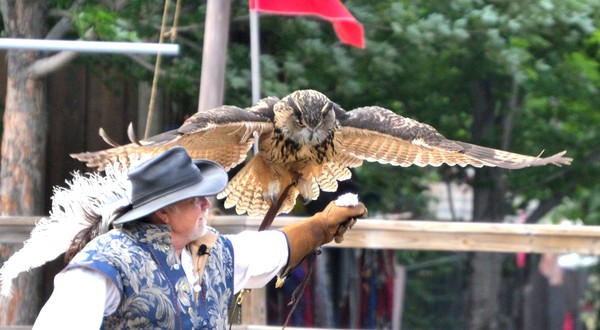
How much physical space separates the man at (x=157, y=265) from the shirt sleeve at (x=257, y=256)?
46mm

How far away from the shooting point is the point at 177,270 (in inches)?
96.3

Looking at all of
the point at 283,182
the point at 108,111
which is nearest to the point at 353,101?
the point at 108,111

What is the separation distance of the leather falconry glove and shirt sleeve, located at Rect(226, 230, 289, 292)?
0.02 metres

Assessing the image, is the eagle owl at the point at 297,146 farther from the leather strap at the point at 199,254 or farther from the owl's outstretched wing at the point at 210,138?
the leather strap at the point at 199,254

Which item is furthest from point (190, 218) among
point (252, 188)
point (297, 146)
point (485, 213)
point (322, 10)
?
point (485, 213)

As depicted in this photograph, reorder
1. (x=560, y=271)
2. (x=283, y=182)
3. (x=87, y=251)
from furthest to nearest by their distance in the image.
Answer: (x=560, y=271) < (x=283, y=182) < (x=87, y=251)

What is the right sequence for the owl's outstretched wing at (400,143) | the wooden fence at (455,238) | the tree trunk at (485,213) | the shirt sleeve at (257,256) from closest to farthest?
the shirt sleeve at (257,256)
the owl's outstretched wing at (400,143)
the wooden fence at (455,238)
the tree trunk at (485,213)

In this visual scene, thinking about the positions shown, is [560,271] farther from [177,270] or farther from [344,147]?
[177,270]

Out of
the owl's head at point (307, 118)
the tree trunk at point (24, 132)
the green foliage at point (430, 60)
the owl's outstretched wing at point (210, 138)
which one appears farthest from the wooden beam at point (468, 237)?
the tree trunk at point (24, 132)

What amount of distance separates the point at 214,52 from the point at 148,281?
1.75m

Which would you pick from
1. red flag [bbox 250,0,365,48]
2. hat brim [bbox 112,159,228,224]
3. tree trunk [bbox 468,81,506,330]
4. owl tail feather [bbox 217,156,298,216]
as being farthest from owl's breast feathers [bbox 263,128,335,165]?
tree trunk [bbox 468,81,506,330]

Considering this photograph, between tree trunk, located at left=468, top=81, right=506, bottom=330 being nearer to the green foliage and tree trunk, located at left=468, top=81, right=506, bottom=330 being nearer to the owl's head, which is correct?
the green foliage

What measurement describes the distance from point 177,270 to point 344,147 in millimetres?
1912

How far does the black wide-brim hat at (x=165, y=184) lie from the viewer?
2.41 metres
